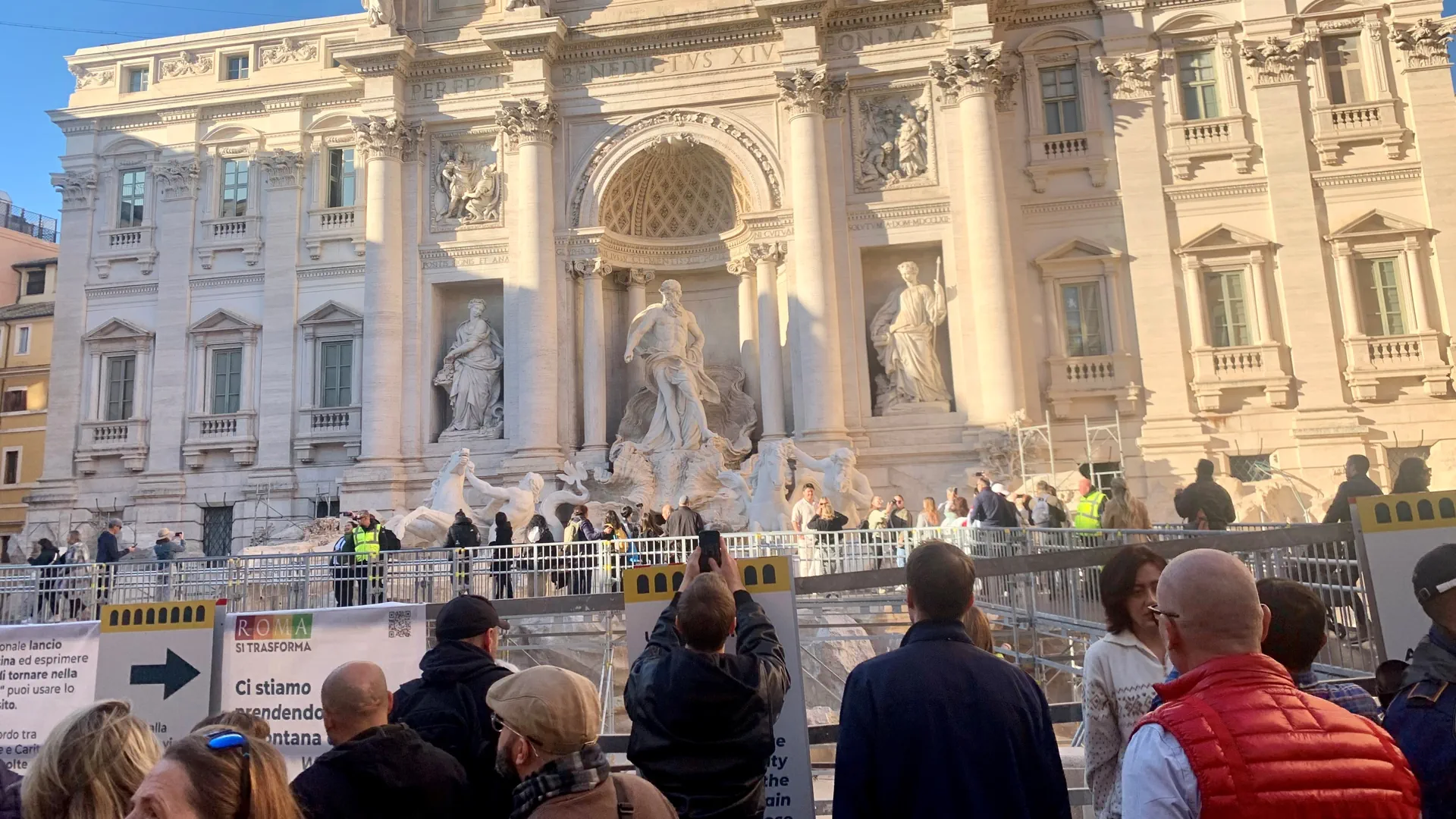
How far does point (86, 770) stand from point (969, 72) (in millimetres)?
21665

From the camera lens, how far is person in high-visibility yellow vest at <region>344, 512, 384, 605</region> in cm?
1270

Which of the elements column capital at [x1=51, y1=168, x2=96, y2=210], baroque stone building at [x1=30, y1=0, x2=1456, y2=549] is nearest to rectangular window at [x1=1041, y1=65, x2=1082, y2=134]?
baroque stone building at [x1=30, y1=0, x2=1456, y2=549]

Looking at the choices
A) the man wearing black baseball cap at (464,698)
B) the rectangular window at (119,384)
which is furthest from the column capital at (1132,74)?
the rectangular window at (119,384)

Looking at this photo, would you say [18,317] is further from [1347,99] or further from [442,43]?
[1347,99]

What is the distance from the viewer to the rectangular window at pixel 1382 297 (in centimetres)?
2044

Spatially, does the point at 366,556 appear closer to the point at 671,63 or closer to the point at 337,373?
the point at 337,373

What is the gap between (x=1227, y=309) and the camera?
69.1 feet

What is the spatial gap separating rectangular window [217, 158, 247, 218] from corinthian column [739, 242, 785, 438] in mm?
13968

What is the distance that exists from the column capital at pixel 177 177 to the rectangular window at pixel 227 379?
14.7ft

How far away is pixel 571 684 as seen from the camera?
2.80 meters

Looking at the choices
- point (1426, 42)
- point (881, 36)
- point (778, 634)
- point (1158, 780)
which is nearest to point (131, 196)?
point (881, 36)

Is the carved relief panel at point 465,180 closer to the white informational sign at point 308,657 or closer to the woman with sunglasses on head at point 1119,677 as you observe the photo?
the white informational sign at point 308,657

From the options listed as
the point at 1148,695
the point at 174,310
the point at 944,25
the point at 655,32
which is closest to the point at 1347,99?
the point at 944,25

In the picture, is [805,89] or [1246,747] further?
[805,89]
